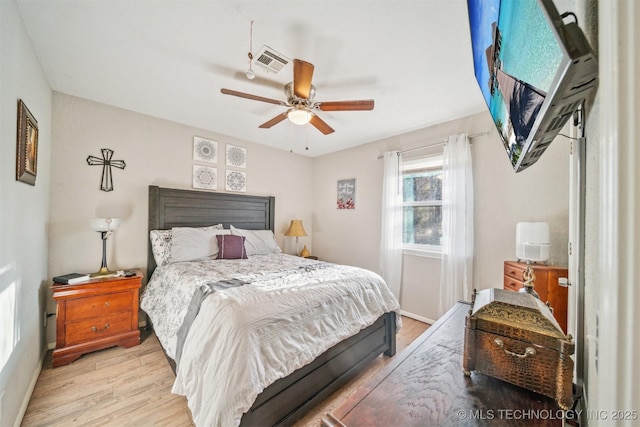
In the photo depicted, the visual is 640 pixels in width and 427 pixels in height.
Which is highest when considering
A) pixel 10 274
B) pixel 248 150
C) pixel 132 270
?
pixel 248 150

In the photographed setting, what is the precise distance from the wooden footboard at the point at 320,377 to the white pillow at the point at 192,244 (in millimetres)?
1929

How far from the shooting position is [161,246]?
2.79m

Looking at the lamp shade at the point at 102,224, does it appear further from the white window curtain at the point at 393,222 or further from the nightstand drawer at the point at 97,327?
the white window curtain at the point at 393,222

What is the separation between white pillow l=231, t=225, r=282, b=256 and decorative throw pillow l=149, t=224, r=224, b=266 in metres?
0.78

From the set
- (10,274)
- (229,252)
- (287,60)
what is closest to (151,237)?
(229,252)

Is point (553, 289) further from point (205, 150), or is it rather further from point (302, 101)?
point (205, 150)

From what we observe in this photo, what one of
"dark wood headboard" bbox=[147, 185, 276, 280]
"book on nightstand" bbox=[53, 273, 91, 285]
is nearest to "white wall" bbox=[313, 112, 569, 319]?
"dark wood headboard" bbox=[147, 185, 276, 280]

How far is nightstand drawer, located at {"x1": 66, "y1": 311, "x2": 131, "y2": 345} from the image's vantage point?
2.15 m

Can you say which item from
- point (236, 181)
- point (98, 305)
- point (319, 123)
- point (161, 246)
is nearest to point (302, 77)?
point (319, 123)

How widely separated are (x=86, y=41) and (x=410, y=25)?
229cm

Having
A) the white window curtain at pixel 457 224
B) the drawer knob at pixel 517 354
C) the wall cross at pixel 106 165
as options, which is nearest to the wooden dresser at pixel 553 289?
the white window curtain at pixel 457 224

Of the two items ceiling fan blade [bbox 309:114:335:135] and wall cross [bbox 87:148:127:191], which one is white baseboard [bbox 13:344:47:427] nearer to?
wall cross [bbox 87:148:127:191]

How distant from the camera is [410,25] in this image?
1532mm

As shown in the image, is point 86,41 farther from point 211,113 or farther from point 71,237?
point 71,237
